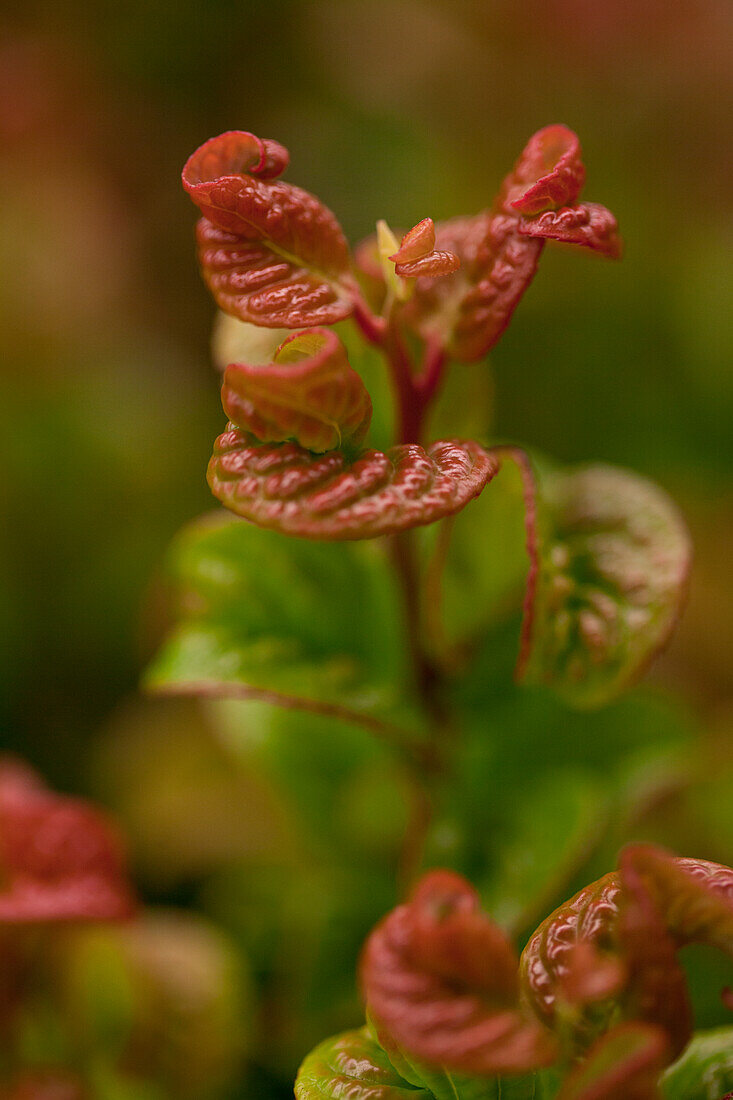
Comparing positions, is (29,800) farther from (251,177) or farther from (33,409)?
(33,409)

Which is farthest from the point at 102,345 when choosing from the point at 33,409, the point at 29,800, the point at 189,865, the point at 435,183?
the point at 29,800

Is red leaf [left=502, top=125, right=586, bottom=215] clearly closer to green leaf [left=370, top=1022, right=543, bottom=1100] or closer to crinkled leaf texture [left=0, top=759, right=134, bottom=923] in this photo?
green leaf [left=370, top=1022, right=543, bottom=1100]

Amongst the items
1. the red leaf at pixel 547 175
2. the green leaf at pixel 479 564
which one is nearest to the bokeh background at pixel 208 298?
the green leaf at pixel 479 564

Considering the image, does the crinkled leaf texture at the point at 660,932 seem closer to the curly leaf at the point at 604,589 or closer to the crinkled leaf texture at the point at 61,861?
the curly leaf at the point at 604,589

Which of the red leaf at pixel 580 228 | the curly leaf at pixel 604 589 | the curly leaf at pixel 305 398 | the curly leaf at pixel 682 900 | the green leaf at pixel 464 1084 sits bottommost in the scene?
the green leaf at pixel 464 1084

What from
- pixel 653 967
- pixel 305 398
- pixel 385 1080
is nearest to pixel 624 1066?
pixel 653 967

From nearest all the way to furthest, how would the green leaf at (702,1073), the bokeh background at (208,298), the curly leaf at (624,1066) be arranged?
the curly leaf at (624,1066) < the green leaf at (702,1073) < the bokeh background at (208,298)

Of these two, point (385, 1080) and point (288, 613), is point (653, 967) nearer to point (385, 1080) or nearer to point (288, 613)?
point (385, 1080)
